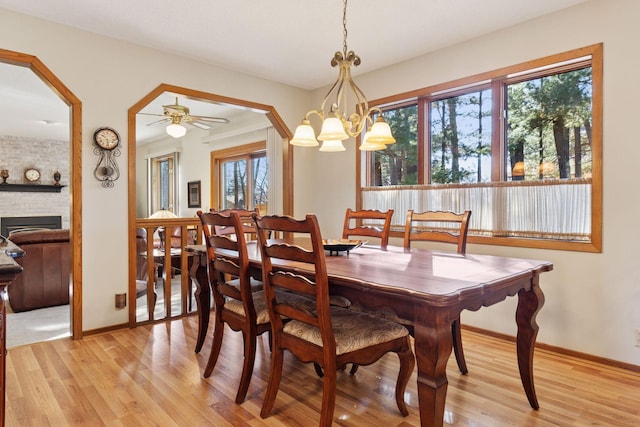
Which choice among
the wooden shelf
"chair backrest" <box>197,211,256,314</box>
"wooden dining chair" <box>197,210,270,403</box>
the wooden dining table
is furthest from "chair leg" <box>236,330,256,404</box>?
the wooden shelf

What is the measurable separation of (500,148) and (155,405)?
3007 mm

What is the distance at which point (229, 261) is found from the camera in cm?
226

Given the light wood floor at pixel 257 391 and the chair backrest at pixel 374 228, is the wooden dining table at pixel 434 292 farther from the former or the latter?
the chair backrest at pixel 374 228

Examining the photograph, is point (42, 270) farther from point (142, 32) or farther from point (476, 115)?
point (476, 115)

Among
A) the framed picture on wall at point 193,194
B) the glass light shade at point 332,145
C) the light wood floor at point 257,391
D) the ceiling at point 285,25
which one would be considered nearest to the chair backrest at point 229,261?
the light wood floor at point 257,391

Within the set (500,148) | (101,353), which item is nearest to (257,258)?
(101,353)

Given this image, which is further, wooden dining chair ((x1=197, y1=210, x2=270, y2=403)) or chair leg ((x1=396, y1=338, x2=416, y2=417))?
wooden dining chair ((x1=197, y1=210, x2=270, y2=403))

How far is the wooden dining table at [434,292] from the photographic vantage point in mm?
1404

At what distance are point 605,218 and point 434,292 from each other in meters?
1.97

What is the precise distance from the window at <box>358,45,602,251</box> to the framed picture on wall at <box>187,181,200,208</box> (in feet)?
14.4

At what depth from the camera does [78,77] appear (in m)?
3.09

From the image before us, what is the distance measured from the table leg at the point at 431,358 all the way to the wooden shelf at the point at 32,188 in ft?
29.0

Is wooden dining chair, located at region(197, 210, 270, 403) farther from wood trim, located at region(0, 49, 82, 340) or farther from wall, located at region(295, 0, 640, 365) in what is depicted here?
wall, located at region(295, 0, 640, 365)

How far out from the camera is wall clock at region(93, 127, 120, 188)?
318cm
